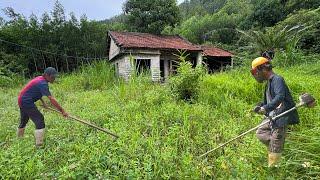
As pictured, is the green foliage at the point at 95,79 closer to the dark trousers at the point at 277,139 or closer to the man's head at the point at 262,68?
the man's head at the point at 262,68

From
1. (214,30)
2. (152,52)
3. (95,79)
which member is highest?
(214,30)

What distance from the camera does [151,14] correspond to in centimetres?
2264

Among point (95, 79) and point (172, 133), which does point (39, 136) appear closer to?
point (172, 133)

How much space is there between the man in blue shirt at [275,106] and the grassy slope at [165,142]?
0.69 feet

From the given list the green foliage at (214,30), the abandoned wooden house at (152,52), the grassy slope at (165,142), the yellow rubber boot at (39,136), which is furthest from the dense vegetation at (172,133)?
the green foliage at (214,30)

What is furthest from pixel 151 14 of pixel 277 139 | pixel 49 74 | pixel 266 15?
pixel 277 139

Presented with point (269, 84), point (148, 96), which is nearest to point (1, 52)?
point (148, 96)

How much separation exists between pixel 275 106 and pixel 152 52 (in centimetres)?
1269

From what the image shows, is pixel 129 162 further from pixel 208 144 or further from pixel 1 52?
pixel 1 52

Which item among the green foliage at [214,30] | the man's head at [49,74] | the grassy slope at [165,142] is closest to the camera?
the grassy slope at [165,142]

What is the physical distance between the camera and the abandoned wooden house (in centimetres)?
1520

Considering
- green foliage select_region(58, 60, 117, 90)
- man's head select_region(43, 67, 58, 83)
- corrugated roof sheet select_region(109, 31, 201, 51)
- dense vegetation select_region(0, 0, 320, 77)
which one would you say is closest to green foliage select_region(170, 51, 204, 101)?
man's head select_region(43, 67, 58, 83)

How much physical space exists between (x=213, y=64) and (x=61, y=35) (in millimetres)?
11037

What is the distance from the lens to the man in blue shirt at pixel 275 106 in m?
3.29
